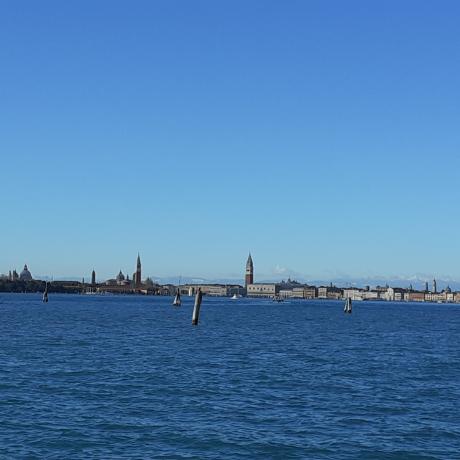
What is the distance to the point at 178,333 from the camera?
8194 cm

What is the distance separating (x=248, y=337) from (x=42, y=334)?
2068 centimetres

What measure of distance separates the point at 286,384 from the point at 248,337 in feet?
121

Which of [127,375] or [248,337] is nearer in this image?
[127,375]

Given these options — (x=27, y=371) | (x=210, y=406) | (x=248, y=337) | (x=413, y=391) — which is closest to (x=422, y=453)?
(x=210, y=406)

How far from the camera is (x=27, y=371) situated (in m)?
44.2

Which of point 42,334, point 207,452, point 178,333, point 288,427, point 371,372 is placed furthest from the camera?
point 178,333

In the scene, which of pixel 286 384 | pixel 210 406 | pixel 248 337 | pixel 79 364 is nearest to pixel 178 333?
pixel 248 337

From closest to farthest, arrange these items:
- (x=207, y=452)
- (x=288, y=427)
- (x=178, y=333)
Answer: (x=207, y=452), (x=288, y=427), (x=178, y=333)

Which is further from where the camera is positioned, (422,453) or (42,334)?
(42,334)

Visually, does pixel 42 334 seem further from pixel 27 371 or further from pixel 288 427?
pixel 288 427

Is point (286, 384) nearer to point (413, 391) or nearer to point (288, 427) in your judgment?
point (413, 391)

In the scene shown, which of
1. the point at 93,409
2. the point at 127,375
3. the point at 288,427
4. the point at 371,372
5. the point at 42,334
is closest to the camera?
the point at 288,427

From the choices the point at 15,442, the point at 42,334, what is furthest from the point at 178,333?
the point at 15,442

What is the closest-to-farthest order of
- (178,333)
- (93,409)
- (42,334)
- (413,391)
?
(93,409) < (413,391) < (42,334) < (178,333)
